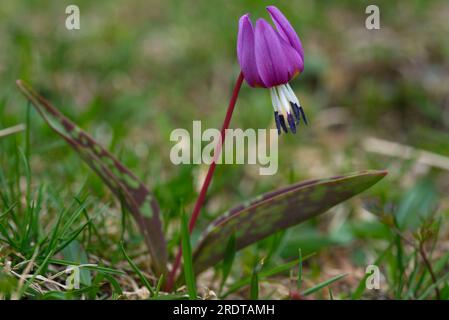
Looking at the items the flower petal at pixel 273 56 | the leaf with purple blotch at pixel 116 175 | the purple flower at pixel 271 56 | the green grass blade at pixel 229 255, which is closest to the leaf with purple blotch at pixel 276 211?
the green grass blade at pixel 229 255

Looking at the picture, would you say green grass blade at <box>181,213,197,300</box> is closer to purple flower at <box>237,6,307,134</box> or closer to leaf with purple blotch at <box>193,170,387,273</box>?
leaf with purple blotch at <box>193,170,387,273</box>

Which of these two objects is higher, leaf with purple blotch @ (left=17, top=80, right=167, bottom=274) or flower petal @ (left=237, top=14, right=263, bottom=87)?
flower petal @ (left=237, top=14, right=263, bottom=87)

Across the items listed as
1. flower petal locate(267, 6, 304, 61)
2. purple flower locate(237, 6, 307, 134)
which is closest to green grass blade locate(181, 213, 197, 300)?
purple flower locate(237, 6, 307, 134)

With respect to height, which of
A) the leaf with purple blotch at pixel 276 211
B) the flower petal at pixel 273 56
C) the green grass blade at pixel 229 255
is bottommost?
the green grass blade at pixel 229 255

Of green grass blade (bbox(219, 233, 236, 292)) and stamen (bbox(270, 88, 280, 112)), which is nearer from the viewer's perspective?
stamen (bbox(270, 88, 280, 112))

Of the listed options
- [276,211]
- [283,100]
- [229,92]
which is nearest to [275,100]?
[283,100]

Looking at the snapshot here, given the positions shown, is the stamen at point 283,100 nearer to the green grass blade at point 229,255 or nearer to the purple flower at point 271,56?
the purple flower at point 271,56
